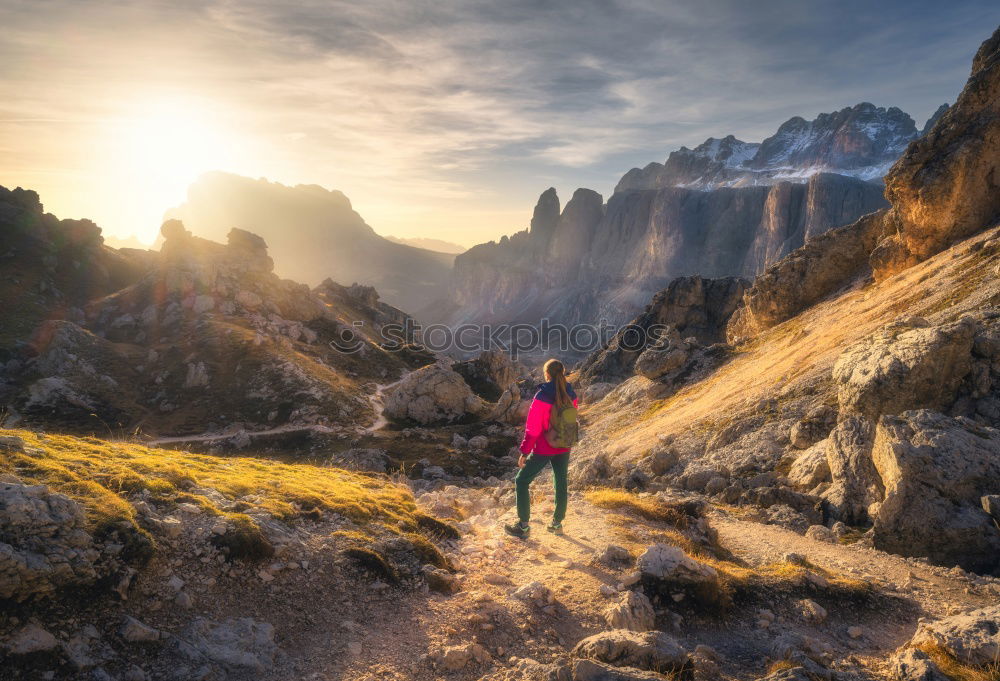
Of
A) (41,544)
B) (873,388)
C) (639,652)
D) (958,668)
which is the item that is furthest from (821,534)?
(41,544)

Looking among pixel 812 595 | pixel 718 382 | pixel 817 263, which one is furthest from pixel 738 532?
pixel 817 263

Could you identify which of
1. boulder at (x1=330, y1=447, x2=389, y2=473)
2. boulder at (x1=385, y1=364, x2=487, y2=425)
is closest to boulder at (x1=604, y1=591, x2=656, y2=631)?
boulder at (x1=330, y1=447, x2=389, y2=473)

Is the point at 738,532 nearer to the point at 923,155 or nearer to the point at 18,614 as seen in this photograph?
the point at 18,614

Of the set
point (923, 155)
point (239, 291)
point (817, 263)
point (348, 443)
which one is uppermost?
point (923, 155)

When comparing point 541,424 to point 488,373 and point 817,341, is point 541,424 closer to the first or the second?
point 817,341

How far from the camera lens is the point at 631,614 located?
8.37 metres

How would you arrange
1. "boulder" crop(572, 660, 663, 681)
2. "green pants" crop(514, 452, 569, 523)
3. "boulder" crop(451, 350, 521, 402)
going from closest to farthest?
1. "boulder" crop(572, 660, 663, 681)
2. "green pants" crop(514, 452, 569, 523)
3. "boulder" crop(451, 350, 521, 402)

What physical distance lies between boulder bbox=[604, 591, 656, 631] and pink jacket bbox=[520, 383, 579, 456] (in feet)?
12.0

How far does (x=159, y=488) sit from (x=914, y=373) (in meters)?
22.8

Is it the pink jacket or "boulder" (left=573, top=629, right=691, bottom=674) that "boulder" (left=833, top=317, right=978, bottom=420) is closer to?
the pink jacket

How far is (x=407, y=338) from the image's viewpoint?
12825 centimetres

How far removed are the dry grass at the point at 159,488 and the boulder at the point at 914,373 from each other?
16.4m

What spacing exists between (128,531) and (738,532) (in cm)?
1479

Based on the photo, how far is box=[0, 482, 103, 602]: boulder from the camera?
19.2 feet
